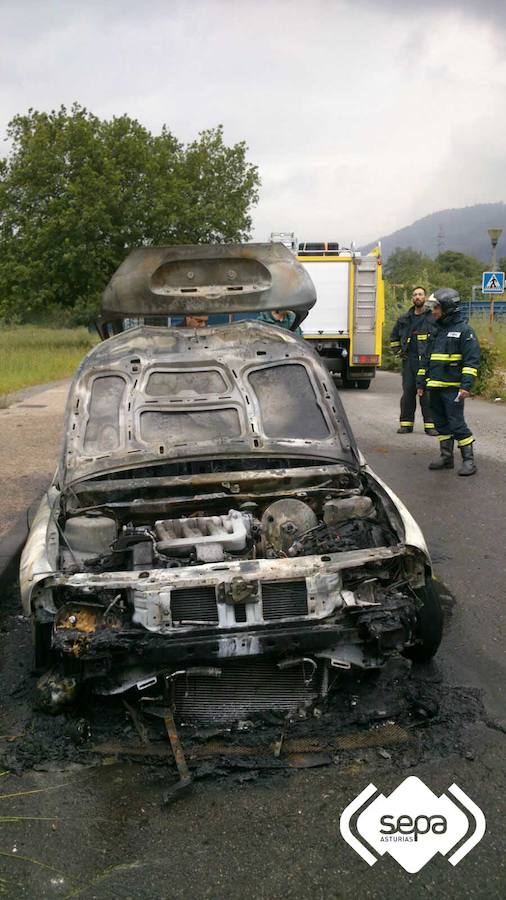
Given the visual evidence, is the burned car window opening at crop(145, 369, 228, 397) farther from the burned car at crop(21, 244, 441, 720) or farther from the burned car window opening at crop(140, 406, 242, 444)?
the burned car window opening at crop(140, 406, 242, 444)

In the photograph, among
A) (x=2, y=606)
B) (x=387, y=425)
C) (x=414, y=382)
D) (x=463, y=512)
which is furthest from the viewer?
(x=387, y=425)

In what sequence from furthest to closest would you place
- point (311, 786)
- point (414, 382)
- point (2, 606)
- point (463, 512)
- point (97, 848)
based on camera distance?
point (414, 382), point (463, 512), point (2, 606), point (311, 786), point (97, 848)

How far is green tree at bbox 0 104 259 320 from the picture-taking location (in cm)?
3011

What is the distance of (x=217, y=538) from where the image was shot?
3713 millimetres

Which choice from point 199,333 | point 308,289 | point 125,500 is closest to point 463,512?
point 308,289

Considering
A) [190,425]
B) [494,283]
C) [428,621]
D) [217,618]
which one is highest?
[494,283]

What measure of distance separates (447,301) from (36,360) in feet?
58.5

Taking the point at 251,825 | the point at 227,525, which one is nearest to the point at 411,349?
the point at 227,525

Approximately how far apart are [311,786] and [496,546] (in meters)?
3.32

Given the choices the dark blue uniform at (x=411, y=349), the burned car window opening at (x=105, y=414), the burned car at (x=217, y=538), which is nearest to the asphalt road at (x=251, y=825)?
the burned car at (x=217, y=538)

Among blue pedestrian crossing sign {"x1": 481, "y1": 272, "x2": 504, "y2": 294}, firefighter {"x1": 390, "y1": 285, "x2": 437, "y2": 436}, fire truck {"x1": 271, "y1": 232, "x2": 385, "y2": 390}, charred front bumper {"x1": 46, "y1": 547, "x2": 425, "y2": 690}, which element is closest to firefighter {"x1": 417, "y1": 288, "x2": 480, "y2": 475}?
firefighter {"x1": 390, "y1": 285, "x2": 437, "y2": 436}

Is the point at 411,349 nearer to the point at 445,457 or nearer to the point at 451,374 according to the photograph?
the point at 451,374

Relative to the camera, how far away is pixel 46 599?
3.39 metres

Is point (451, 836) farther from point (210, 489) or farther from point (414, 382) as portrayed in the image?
point (414, 382)
